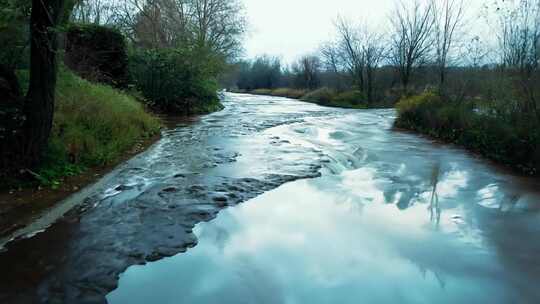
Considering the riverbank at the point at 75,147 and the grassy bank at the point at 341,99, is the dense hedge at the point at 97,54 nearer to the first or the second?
the riverbank at the point at 75,147

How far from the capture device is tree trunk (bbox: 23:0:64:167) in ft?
18.6

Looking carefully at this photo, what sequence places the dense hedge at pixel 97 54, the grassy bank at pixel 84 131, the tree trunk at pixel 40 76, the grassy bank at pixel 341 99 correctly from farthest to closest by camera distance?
1. the grassy bank at pixel 341 99
2. the dense hedge at pixel 97 54
3. the grassy bank at pixel 84 131
4. the tree trunk at pixel 40 76

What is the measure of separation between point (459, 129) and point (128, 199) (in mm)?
9856

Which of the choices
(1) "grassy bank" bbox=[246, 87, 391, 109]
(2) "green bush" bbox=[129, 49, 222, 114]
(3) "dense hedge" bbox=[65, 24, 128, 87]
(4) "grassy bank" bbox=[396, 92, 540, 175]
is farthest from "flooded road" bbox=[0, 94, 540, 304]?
(1) "grassy bank" bbox=[246, 87, 391, 109]

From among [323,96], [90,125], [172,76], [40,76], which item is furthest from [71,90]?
[323,96]

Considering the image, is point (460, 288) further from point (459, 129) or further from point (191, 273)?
point (459, 129)

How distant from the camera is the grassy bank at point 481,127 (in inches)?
331

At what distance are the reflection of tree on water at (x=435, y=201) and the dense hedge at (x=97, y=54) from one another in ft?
→ 33.8

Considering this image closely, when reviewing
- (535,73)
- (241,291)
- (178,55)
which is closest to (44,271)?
(241,291)

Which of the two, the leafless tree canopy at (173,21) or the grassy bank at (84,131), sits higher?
the leafless tree canopy at (173,21)

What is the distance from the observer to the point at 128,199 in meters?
5.81

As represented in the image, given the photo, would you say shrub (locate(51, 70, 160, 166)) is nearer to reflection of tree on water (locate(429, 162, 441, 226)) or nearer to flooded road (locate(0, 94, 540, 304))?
flooded road (locate(0, 94, 540, 304))

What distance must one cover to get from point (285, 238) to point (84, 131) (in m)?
4.70

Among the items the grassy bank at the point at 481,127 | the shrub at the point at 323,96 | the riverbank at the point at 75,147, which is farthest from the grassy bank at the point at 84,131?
the shrub at the point at 323,96
